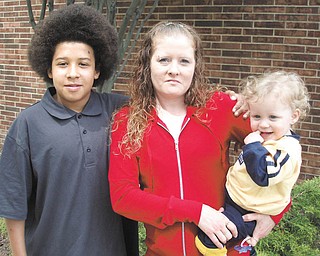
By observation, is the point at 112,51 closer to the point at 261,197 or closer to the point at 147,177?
the point at 147,177

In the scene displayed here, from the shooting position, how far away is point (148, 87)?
213cm

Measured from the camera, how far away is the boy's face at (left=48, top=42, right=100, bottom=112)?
6.66ft

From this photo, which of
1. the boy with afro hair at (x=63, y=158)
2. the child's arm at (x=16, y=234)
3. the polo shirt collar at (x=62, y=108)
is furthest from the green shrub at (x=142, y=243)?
the polo shirt collar at (x=62, y=108)

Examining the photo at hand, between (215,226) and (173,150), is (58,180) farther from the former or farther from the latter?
(215,226)

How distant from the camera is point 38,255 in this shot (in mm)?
2100

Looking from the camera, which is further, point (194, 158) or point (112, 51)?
point (112, 51)

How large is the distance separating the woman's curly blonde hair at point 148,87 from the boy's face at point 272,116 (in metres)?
0.28

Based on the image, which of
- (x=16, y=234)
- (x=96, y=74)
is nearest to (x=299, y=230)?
(x=96, y=74)

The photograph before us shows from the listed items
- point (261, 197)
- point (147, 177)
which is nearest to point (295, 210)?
point (261, 197)

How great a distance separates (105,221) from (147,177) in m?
0.34

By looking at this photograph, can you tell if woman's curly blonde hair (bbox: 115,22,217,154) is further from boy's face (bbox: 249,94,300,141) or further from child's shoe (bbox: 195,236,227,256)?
child's shoe (bbox: 195,236,227,256)

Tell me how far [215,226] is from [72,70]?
0.98m

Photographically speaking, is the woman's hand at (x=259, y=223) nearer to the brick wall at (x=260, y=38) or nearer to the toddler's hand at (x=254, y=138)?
the toddler's hand at (x=254, y=138)

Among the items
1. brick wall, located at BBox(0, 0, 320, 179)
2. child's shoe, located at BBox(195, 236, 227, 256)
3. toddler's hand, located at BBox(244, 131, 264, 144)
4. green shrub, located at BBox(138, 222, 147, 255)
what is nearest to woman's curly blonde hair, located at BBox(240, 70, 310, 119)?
toddler's hand, located at BBox(244, 131, 264, 144)
